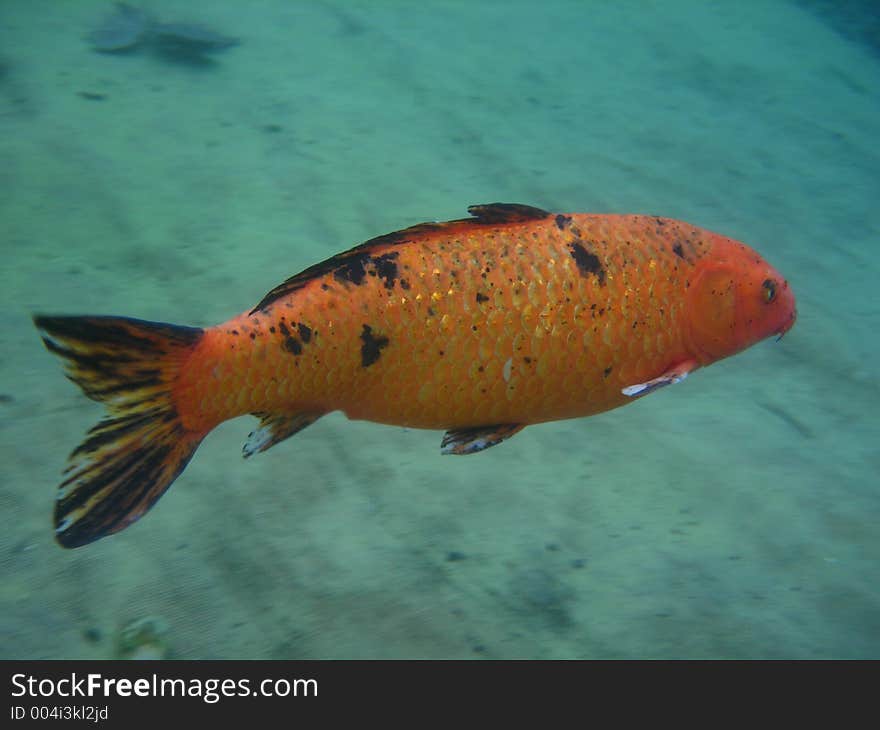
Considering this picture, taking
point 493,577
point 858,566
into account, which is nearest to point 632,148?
point 858,566

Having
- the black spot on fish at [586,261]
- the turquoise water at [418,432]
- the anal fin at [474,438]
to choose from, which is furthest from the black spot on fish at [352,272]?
the turquoise water at [418,432]

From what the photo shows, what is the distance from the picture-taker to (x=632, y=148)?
731 centimetres

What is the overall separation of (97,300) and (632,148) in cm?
546

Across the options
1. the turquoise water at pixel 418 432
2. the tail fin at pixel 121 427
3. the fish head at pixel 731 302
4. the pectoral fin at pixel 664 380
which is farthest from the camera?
the turquoise water at pixel 418 432

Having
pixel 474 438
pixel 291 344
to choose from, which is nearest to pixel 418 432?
pixel 474 438

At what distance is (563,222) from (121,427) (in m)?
1.40

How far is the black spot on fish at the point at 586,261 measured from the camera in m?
2.13

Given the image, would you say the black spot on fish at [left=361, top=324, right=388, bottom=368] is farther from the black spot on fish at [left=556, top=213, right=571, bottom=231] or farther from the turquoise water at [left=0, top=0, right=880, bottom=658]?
the turquoise water at [left=0, top=0, right=880, bottom=658]

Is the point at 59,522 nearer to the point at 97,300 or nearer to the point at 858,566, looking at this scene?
the point at 97,300

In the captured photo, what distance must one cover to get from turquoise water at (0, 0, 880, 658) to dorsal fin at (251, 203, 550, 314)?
1258mm

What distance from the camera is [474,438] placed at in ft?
6.91

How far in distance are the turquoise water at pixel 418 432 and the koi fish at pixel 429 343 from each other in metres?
0.92

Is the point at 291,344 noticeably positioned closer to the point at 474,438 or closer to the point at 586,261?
the point at 474,438

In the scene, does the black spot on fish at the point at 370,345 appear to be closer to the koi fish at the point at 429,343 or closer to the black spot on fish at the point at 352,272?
the koi fish at the point at 429,343
